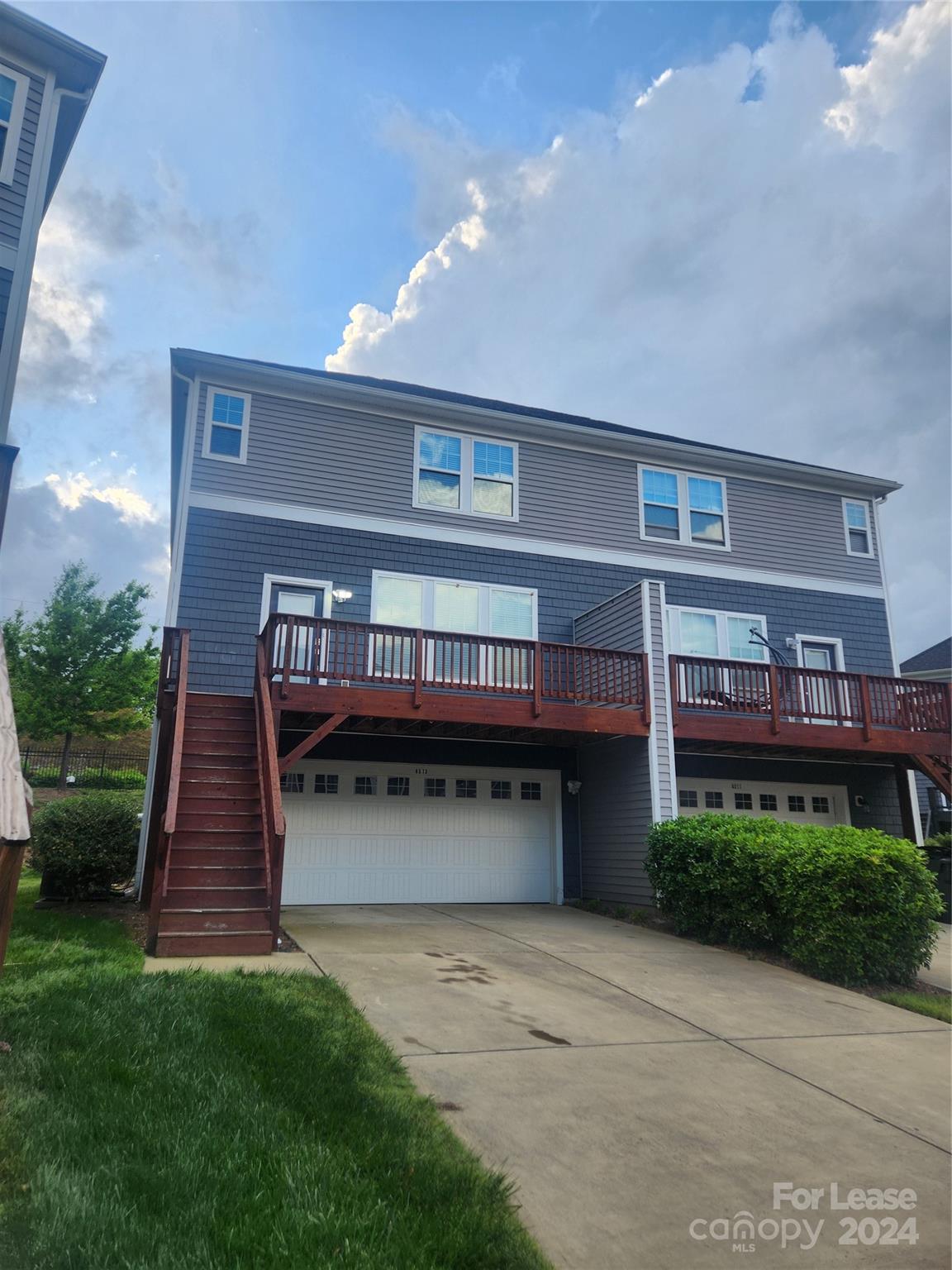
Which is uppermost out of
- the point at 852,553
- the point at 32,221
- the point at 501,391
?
the point at 501,391

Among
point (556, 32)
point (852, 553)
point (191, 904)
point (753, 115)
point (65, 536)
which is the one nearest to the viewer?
point (191, 904)

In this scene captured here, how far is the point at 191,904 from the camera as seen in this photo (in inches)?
280

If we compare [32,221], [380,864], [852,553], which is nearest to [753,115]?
[852,553]

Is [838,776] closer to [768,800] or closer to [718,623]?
[768,800]

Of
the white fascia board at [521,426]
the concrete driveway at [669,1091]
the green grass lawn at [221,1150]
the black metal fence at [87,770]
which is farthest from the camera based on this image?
the black metal fence at [87,770]

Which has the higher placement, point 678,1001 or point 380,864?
point 380,864

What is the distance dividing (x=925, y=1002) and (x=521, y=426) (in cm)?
1014

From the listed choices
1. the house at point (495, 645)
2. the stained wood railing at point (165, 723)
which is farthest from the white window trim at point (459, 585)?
the stained wood railing at point (165, 723)

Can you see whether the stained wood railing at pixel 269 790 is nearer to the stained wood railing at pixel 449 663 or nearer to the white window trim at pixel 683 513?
the stained wood railing at pixel 449 663

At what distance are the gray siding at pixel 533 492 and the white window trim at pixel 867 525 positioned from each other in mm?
119

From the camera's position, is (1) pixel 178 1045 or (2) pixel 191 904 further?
(2) pixel 191 904

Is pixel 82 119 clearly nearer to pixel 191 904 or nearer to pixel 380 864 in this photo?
pixel 191 904

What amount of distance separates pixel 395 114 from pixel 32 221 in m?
10.9

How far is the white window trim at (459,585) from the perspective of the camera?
40.6ft
